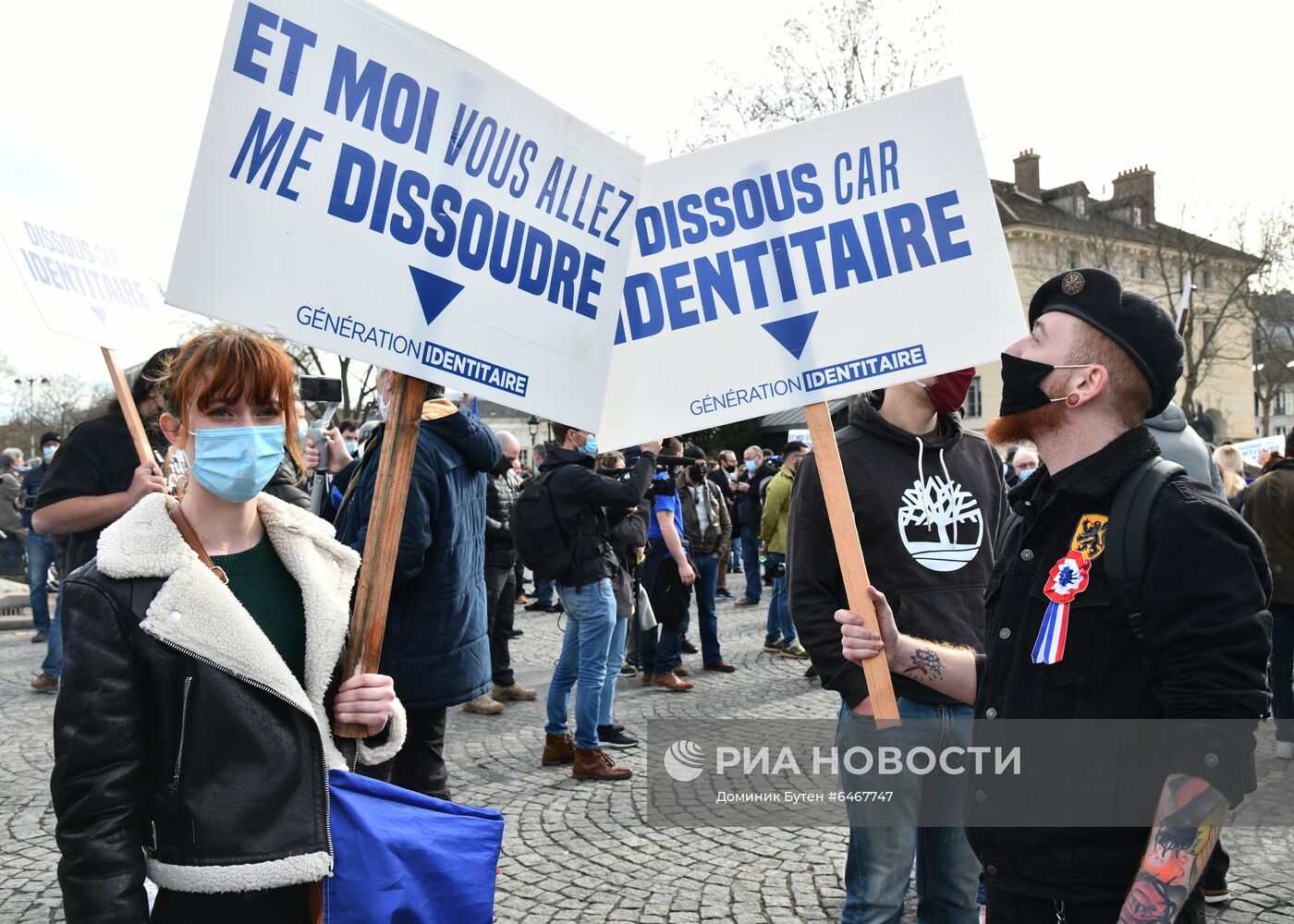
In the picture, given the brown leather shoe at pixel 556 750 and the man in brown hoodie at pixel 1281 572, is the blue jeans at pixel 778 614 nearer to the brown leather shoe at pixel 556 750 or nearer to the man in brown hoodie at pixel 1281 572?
the brown leather shoe at pixel 556 750

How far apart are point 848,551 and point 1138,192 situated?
4466 cm

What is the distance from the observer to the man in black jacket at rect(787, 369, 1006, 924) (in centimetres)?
288

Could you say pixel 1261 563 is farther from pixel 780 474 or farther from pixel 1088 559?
pixel 780 474

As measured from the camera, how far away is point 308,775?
195cm

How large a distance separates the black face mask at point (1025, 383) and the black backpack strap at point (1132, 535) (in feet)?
0.87

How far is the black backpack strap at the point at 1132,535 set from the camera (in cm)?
188

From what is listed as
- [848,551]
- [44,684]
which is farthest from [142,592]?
[44,684]

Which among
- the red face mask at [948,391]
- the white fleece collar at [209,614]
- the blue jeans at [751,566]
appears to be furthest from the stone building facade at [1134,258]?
the white fleece collar at [209,614]

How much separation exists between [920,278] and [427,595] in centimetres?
214

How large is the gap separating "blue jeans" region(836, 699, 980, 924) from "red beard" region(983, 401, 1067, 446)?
1.01 meters

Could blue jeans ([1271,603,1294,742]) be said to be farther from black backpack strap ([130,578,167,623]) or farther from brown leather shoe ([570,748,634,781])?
black backpack strap ([130,578,167,623])

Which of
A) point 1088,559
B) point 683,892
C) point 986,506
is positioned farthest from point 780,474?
point 1088,559

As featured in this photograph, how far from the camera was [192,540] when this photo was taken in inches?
78.2

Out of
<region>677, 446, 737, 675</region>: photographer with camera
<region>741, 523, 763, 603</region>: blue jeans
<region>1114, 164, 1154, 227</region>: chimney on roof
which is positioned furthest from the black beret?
<region>1114, 164, 1154, 227</region>: chimney on roof
